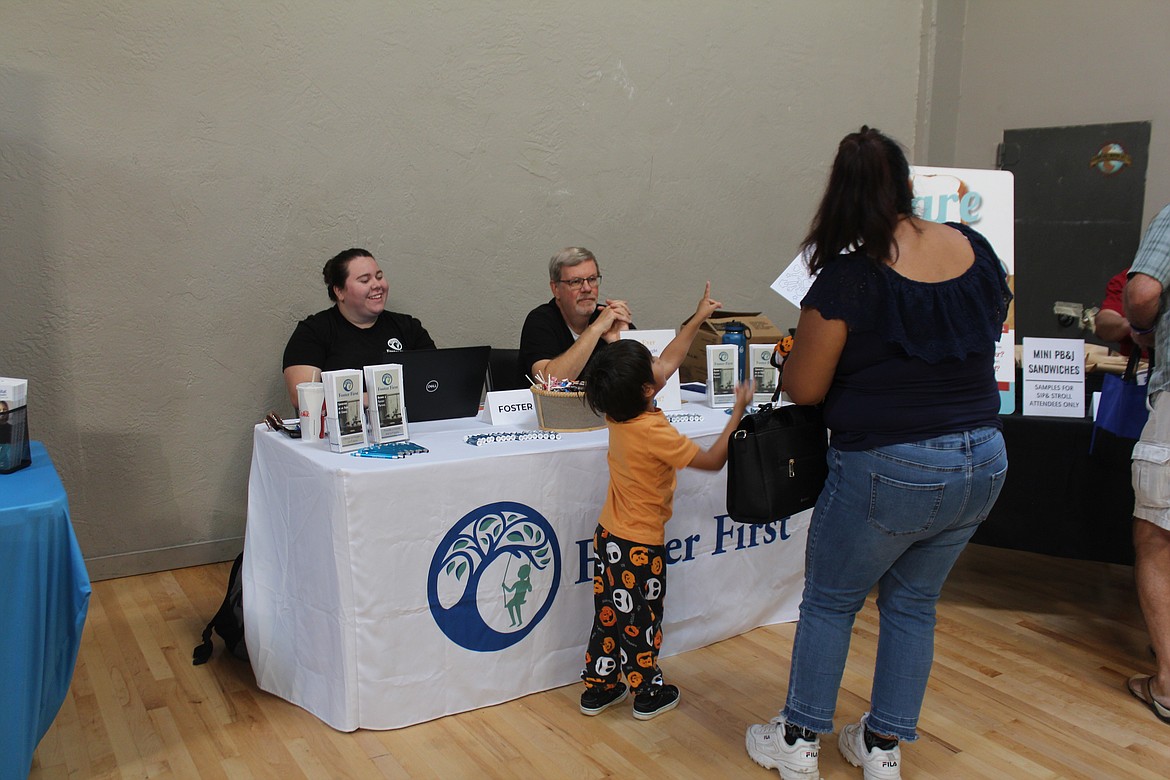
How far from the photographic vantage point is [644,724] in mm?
2242

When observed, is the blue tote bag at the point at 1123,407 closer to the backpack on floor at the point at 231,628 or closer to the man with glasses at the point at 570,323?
the man with glasses at the point at 570,323

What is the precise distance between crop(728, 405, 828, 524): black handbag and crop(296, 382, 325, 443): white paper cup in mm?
1092

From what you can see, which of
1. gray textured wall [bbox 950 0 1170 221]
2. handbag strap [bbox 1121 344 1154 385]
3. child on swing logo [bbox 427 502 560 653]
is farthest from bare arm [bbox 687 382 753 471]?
gray textured wall [bbox 950 0 1170 221]

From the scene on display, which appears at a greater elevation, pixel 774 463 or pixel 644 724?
pixel 774 463

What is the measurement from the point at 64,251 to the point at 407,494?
1881mm

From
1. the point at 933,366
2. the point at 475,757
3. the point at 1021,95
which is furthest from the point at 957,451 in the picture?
the point at 1021,95

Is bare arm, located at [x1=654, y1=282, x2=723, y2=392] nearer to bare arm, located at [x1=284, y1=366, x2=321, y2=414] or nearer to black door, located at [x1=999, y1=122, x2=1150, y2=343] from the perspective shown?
bare arm, located at [x1=284, y1=366, x2=321, y2=414]

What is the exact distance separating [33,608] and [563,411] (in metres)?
1.32

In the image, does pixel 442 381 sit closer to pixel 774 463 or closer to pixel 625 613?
pixel 625 613

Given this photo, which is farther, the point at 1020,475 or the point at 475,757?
the point at 1020,475

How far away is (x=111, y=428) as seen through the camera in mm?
3215

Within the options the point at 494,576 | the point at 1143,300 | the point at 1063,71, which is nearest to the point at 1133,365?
the point at 1143,300

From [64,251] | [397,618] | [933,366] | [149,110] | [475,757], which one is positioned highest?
[149,110]

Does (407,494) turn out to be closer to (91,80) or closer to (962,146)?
(91,80)
